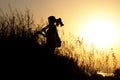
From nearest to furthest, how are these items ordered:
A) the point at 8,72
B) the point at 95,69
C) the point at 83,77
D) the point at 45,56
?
the point at 8,72 → the point at 45,56 → the point at 83,77 → the point at 95,69

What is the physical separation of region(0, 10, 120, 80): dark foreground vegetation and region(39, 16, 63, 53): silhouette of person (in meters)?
0.15

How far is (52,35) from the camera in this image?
9555mm

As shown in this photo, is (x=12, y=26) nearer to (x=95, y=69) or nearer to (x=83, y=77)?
(x=83, y=77)

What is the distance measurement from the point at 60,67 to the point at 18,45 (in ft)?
3.91

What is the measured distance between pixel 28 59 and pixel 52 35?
106cm

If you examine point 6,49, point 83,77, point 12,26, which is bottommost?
point 83,77

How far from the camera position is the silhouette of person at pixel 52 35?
954 cm

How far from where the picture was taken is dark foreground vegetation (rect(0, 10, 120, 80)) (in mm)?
8352

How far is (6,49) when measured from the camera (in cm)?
877

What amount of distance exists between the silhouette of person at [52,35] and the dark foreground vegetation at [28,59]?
0.15 meters

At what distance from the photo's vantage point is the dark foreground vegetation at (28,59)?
8.35 meters

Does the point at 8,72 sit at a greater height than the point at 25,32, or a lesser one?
lesser

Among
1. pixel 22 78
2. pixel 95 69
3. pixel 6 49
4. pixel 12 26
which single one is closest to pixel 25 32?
pixel 12 26

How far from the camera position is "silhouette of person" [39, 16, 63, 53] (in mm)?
9539
